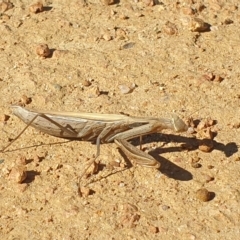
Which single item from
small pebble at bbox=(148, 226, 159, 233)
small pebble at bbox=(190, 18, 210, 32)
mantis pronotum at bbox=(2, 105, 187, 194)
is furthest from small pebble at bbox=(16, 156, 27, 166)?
small pebble at bbox=(190, 18, 210, 32)

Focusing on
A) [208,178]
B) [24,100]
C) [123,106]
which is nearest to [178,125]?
[208,178]

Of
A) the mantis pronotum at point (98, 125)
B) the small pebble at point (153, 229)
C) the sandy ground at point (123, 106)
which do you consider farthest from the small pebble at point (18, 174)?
the small pebble at point (153, 229)

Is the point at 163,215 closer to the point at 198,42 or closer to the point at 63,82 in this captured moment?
the point at 63,82

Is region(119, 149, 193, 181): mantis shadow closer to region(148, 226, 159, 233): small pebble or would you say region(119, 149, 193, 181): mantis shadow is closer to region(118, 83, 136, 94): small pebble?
region(148, 226, 159, 233): small pebble

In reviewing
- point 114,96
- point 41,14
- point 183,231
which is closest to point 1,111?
point 114,96

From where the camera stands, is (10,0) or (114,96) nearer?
(114,96)
